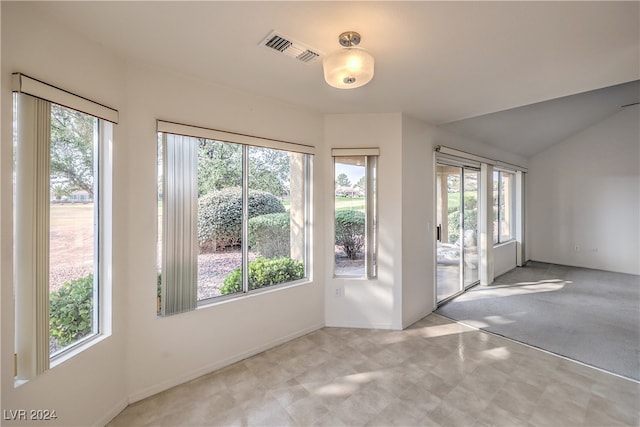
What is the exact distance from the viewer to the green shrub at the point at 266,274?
267cm

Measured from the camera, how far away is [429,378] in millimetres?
2326

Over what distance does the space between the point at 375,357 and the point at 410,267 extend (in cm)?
120

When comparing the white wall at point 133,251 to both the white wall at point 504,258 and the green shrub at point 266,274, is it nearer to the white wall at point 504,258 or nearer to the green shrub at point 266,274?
the green shrub at point 266,274

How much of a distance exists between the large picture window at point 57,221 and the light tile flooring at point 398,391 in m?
0.82

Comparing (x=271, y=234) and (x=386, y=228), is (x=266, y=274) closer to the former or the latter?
(x=271, y=234)

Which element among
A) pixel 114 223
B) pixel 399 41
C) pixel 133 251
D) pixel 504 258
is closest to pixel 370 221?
pixel 399 41

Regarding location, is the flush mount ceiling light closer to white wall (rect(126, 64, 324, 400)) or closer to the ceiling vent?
the ceiling vent

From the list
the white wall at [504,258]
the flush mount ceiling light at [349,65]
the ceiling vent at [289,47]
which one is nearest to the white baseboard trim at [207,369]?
the flush mount ceiling light at [349,65]

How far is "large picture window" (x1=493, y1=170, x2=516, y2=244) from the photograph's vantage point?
19.0 feet

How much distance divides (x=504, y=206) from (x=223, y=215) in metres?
6.42

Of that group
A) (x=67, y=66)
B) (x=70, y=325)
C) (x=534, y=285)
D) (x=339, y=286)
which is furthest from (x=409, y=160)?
(x=534, y=285)

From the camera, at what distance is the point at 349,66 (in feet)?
5.24

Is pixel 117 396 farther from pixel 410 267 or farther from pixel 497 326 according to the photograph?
pixel 497 326

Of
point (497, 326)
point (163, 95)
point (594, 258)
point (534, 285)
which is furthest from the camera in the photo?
point (594, 258)
